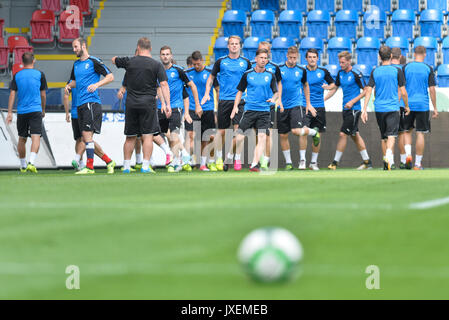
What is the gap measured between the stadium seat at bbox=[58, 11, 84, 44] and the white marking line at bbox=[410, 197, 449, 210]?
1768 centimetres

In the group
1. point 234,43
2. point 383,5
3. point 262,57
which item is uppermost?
point 383,5

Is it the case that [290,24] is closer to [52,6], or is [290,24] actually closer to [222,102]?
[52,6]

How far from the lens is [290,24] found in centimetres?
2281

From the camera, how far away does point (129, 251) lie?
156 inches

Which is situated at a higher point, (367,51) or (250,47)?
(250,47)

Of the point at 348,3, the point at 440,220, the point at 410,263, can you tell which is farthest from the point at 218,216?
the point at 348,3

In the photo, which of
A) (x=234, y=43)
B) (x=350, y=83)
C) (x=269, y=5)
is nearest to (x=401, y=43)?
(x=269, y=5)

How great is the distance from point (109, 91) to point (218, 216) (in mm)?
12881

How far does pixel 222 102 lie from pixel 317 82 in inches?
89.7

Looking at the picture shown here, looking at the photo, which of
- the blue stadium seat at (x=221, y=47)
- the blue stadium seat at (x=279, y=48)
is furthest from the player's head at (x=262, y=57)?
the blue stadium seat at (x=221, y=47)

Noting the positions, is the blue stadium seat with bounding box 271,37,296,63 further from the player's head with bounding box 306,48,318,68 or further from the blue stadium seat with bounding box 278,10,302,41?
the player's head with bounding box 306,48,318,68

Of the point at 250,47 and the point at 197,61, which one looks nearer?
the point at 197,61

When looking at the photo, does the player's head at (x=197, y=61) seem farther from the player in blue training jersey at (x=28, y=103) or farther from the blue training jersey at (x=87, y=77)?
the player in blue training jersey at (x=28, y=103)
